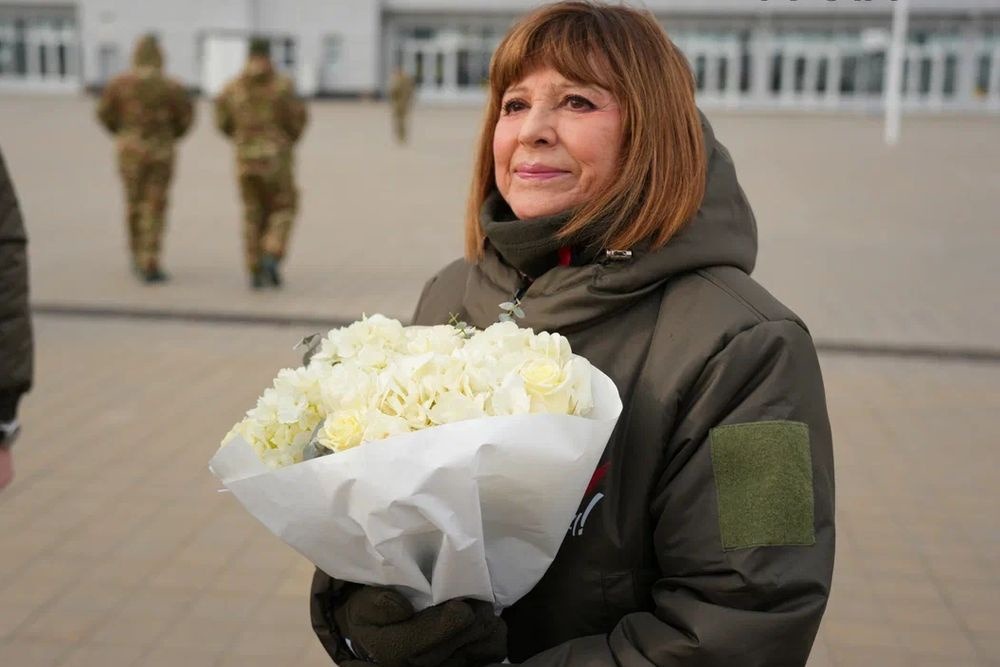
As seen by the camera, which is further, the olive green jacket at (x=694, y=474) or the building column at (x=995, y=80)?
the building column at (x=995, y=80)

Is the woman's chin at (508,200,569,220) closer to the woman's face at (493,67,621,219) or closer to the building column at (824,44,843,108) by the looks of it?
the woman's face at (493,67,621,219)

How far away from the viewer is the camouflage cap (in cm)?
984

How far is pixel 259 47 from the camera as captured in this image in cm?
992

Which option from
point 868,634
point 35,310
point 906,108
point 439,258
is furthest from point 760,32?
point 868,634

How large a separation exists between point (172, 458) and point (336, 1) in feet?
136

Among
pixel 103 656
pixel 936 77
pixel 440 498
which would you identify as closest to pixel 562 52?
pixel 440 498

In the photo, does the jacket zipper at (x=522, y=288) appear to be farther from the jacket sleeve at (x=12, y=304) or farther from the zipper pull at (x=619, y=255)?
the jacket sleeve at (x=12, y=304)

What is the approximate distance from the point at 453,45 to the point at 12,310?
44696 millimetres

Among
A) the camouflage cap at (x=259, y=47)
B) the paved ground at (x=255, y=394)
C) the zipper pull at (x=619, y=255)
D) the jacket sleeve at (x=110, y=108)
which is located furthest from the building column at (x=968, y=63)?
the zipper pull at (x=619, y=255)

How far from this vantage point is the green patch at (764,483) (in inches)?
63.1

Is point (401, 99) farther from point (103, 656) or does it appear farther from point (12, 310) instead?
point (12, 310)

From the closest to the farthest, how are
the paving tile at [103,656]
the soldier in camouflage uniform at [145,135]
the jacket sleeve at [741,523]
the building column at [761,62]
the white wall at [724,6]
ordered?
the jacket sleeve at [741,523] → the paving tile at [103,656] → the soldier in camouflage uniform at [145,135] → the white wall at [724,6] → the building column at [761,62]

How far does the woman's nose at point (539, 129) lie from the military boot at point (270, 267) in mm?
8116

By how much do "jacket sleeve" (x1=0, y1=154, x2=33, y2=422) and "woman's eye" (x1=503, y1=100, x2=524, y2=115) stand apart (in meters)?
1.45
